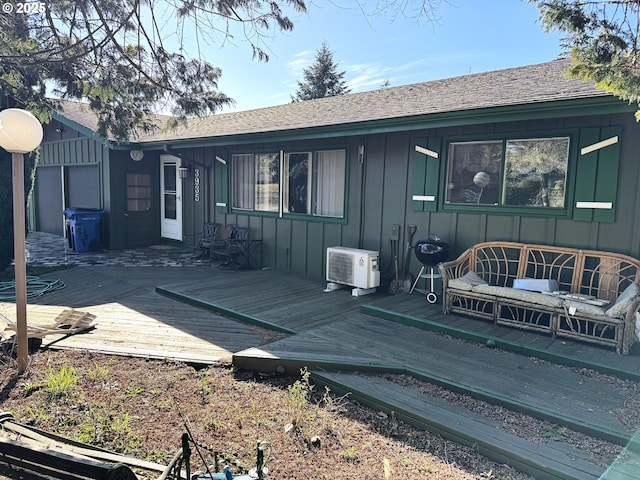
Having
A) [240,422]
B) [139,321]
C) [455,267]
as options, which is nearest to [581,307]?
[455,267]

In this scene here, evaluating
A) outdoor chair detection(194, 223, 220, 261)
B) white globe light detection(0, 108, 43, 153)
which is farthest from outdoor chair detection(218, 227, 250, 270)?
white globe light detection(0, 108, 43, 153)

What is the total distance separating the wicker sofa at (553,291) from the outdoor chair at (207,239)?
460 centimetres

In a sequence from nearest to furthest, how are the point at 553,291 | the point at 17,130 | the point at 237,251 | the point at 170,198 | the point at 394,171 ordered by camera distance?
1. the point at 17,130
2. the point at 553,291
3. the point at 394,171
4. the point at 237,251
5. the point at 170,198

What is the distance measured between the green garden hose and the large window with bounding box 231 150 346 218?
304cm

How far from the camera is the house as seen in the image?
13.5 feet

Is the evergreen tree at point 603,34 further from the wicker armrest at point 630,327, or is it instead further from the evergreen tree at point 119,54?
the evergreen tree at point 119,54

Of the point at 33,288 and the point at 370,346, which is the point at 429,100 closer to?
the point at 370,346

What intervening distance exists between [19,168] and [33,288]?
3165 millimetres

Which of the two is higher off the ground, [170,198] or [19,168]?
[19,168]

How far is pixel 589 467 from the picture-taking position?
2213mm

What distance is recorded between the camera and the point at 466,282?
175 inches

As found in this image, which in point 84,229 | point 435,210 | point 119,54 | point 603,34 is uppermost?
point 119,54

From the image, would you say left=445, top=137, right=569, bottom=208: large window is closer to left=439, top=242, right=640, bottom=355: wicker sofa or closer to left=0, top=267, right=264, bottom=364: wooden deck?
left=439, top=242, right=640, bottom=355: wicker sofa

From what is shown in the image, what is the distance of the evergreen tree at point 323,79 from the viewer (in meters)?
26.4
